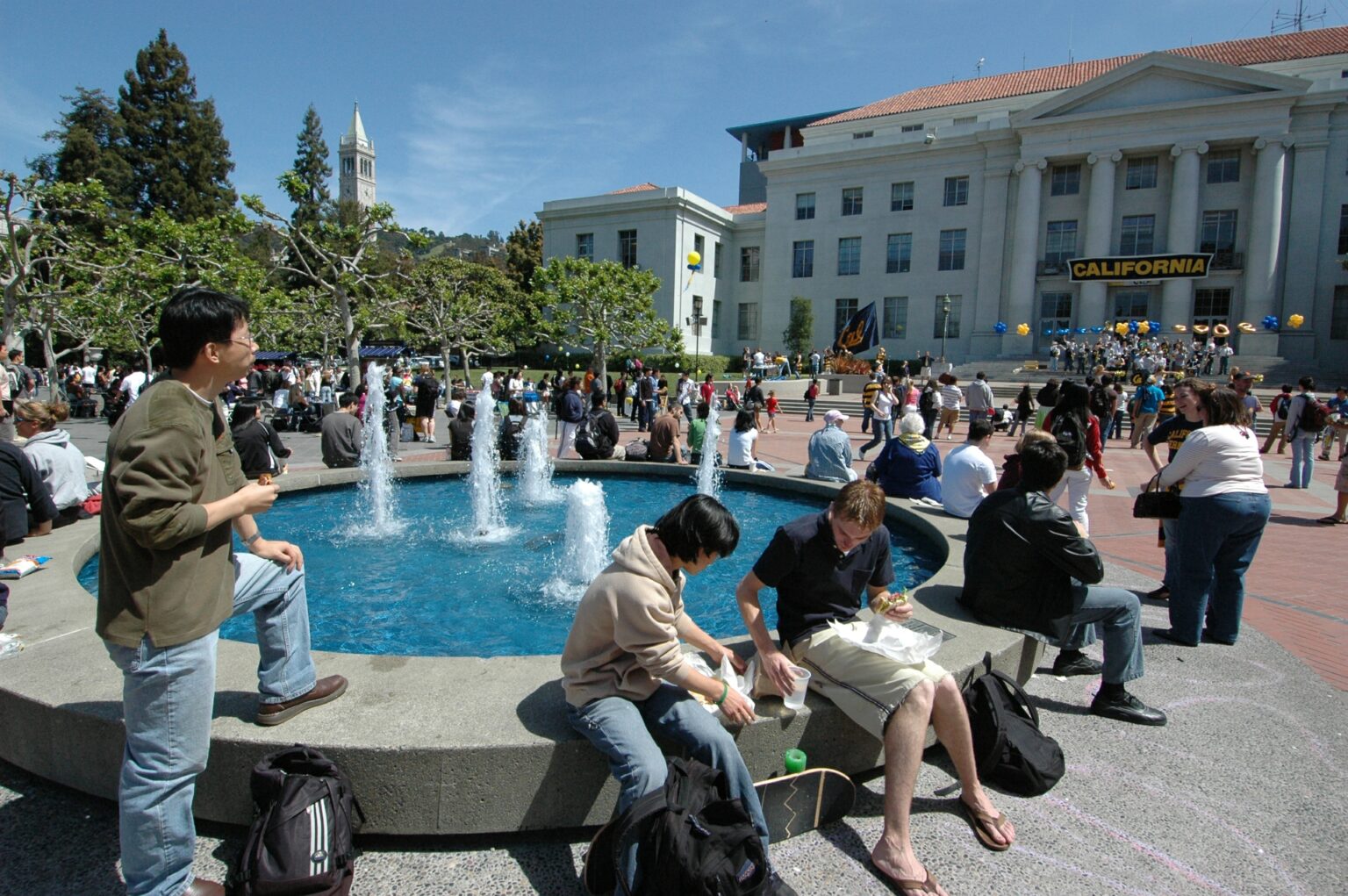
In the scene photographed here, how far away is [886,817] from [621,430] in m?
19.9

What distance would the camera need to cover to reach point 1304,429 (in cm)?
1249

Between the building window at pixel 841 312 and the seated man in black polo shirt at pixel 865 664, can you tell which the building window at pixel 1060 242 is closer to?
the building window at pixel 841 312

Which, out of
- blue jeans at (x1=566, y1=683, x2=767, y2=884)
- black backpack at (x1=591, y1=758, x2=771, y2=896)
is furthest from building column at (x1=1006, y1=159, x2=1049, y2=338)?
black backpack at (x1=591, y1=758, x2=771, y2=896)

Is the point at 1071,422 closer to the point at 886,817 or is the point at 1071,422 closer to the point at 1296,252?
the point at 886,817

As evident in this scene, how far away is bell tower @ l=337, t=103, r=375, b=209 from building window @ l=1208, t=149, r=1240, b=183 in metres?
109

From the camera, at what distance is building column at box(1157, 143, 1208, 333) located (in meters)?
38.1

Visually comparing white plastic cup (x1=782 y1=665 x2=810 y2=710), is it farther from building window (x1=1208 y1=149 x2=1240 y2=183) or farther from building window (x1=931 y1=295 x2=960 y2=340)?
building window (x1=1208 y1=149 x2=1240 y2=183)

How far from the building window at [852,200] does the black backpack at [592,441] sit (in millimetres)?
39932

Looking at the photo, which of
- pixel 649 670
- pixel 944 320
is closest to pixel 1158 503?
pixel 649 670

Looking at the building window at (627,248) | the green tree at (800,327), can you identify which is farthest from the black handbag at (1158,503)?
the building window at (627,248)

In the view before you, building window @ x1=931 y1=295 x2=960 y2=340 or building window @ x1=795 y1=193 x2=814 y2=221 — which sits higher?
building window @ x1=795 y1=193 x2=814 y2=221

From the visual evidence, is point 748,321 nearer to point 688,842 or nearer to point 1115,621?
point 1115,621

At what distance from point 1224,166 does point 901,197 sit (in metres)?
16.5

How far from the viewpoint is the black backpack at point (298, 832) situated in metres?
2.42
